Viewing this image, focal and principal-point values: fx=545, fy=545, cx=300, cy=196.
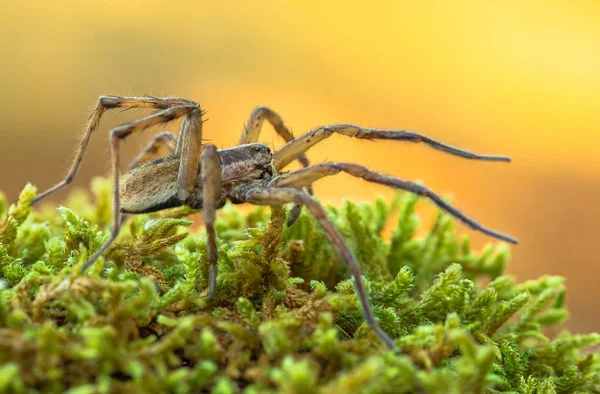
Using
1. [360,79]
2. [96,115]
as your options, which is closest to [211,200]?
[96,115]

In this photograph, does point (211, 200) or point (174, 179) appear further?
point (174, 179)

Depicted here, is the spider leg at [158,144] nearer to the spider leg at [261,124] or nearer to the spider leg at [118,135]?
the spider leg at [261,124]

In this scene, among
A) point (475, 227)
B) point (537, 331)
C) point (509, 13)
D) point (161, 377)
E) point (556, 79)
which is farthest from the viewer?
point (509, 13)

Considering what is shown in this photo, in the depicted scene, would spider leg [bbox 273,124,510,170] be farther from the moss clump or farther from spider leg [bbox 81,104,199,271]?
spider leg [bbox 81,104,199,271]

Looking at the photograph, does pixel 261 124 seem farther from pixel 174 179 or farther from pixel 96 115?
pixel 96 115

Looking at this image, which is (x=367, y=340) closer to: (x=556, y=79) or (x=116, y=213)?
(x=116, y=213)

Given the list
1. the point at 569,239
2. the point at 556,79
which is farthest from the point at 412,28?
the point at 569,239
